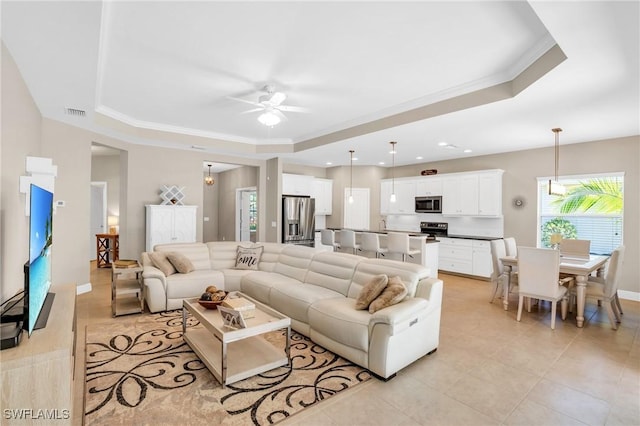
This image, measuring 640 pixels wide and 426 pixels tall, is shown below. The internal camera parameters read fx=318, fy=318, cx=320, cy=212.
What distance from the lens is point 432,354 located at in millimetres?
3055

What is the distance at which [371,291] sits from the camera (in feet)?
9.72

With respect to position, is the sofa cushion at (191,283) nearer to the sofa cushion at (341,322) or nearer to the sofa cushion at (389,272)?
the sofa cushion at (341,322)

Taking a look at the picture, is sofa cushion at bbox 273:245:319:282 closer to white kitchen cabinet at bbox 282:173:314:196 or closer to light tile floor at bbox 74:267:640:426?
light tile floor at bbox 74:267:640:426

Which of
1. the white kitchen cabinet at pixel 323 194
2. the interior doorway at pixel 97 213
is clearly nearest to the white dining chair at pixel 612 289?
the white kitchen cabinet at pixel 323 194

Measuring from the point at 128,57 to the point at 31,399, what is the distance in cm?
289

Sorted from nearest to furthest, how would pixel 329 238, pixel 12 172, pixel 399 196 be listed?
pixel 12 172, pixel 329 238, pixel 399 196

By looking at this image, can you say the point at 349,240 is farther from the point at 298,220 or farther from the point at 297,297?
the point at 297,297

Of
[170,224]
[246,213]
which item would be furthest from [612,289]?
[246,213]

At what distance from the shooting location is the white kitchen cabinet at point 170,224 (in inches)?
230

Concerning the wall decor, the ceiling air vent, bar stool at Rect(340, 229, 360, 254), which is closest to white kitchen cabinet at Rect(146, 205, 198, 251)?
the wall decor

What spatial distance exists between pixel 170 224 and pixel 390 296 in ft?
15.6

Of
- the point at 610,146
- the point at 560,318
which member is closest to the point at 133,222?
the point at 560,318

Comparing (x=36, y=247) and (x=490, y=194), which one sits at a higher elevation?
(x=490, y=194)

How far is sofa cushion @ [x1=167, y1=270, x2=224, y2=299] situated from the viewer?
167 inches
